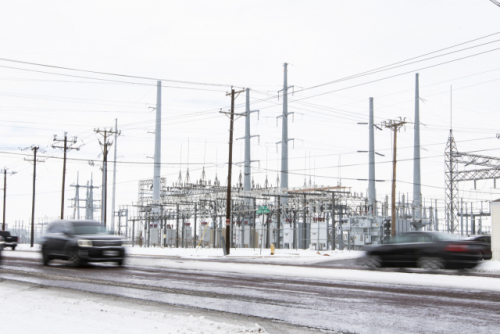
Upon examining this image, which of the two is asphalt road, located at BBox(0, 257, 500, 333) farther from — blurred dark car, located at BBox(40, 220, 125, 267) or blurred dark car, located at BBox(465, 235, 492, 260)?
blurred dark car, located at BBox(465, 235, 492, 260)

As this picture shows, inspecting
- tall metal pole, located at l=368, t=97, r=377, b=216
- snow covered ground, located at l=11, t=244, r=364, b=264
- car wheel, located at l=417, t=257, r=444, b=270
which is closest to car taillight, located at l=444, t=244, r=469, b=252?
car wheel, located at l=417, t=257, r=444, b=270

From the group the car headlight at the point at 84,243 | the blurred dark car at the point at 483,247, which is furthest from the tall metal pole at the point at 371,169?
the car headlight at the point at 84,243

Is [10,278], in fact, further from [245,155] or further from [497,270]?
[245,155]

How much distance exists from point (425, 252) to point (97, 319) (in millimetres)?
14049

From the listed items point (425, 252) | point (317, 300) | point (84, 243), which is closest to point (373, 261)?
point (425, 252)

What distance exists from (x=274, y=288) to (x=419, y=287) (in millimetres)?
3363

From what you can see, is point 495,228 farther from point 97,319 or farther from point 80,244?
point 97,319

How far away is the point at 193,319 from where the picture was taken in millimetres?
7562

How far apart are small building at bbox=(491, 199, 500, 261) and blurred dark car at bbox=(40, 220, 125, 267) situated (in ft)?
61.5

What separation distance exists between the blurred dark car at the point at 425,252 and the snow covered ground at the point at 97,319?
12.2m

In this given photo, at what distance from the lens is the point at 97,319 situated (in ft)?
24.8

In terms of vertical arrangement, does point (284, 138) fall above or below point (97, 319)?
above

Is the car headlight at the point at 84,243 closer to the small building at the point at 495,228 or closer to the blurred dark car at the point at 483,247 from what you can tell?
the blurred dark car at the point at 483,247

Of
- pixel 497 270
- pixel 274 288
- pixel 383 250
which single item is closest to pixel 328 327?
pixel 274 288
